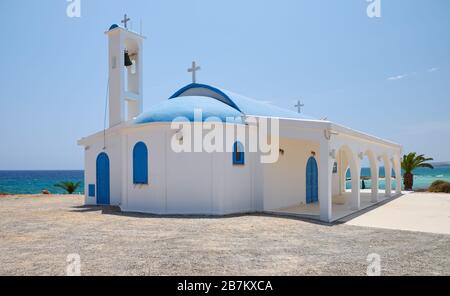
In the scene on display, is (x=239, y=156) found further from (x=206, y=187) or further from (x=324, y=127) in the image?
(x=324, y=127)

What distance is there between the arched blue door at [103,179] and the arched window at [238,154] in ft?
21.4

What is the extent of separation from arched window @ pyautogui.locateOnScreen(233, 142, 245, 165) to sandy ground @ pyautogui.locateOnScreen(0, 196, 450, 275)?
2.35 metres

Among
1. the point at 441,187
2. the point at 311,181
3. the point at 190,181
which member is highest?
the point at 190,181

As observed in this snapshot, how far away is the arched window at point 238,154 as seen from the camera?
12230 mm

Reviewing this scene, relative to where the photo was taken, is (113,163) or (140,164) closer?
(140,164)

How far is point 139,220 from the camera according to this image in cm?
1070

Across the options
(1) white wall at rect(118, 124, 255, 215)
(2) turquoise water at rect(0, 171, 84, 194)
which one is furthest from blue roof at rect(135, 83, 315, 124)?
(2) turquoise water at rect(0, 171, 84, 194)

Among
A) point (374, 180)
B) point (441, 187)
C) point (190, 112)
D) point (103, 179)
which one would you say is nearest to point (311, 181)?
point (374, 180)

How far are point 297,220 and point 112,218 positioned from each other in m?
5.97

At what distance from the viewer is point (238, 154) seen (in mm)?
12352

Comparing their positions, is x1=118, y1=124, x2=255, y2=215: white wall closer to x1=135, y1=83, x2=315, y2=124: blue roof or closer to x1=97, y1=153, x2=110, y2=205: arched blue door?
x1=135, y1=83, x2=315, y2=124: blue roof

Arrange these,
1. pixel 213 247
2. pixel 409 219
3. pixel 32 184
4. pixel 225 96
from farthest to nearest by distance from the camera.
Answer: pixel 32 184 → pixel 225 96 → pixel 409 219 → pixel 213 247

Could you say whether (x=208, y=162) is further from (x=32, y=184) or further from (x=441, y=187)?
(x=32, y=184)

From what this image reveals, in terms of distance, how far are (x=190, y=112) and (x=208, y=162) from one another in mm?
1888
